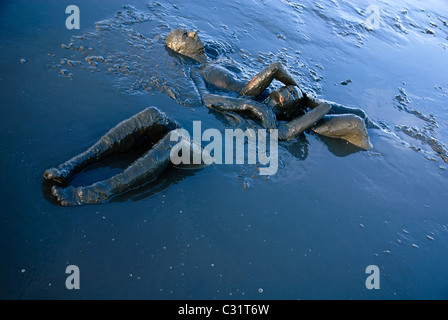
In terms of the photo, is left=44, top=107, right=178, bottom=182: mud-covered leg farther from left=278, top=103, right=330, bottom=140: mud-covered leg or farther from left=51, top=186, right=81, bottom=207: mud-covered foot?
left=278, top=103, right=330, bottom=140: mud-covered leg

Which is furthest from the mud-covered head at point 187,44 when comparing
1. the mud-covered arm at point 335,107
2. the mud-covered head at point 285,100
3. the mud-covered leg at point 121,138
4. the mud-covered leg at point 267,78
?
the mud-covered leg at point 121,138

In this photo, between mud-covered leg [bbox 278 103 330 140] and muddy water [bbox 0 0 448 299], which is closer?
muddy water [bbox 0 0 448 299]

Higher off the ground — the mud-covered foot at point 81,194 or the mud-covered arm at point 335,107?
the mud-covered arm at point 335,107

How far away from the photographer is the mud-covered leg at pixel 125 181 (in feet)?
8.86

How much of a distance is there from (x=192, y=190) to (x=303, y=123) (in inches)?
66.7

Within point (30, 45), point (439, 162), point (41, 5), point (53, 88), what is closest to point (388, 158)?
point (439, 162)

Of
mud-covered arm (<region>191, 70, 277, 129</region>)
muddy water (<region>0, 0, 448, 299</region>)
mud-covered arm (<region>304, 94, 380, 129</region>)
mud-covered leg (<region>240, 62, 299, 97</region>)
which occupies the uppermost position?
mud-covered leg (<region>240, 62, 299, 97</region>)

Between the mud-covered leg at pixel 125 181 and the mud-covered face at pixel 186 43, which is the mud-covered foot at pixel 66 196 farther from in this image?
the mud-covered face at pixel 186 43

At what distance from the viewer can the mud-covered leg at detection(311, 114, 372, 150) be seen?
4.24m

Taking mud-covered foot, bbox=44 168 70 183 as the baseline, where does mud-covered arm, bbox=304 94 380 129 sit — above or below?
above

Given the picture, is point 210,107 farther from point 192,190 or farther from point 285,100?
point 192,190

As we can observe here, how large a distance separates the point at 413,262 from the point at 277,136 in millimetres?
1914

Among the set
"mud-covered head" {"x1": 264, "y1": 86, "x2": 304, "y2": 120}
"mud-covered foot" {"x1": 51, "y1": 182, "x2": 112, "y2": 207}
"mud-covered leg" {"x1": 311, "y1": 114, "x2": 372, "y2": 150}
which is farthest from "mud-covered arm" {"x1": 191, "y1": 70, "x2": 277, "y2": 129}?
"mud-covered foot" {"x1": 51, "y1": 182, "x2": 112, "y2": 207}

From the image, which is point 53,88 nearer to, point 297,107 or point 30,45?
point 30,45
